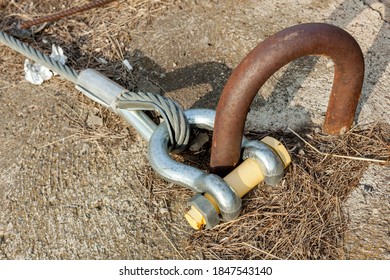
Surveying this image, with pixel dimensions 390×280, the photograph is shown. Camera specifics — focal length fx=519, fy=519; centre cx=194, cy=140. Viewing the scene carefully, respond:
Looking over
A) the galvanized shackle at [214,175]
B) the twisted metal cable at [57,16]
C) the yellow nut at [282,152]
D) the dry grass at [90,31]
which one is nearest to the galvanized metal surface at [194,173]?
the galvanized shackle at [214,175]

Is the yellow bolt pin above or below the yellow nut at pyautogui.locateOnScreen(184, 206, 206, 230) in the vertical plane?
above

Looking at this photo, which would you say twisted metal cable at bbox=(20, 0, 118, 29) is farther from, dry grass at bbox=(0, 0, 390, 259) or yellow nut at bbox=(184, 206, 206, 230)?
yellow nut at bbox=(184, 206, 206, 230)

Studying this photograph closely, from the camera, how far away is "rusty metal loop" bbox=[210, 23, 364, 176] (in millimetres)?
1806

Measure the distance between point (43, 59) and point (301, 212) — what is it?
4.53 feet

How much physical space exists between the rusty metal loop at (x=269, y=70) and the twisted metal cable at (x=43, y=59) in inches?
33.2

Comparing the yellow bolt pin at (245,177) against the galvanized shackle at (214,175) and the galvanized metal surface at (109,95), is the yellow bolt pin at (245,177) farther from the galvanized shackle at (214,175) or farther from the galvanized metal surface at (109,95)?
the galvanized metal surface at (109,95)

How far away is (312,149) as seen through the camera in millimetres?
2227

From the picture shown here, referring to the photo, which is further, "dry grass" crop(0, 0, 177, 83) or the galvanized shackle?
"dry grass" crop(0, 0, 177, 83)

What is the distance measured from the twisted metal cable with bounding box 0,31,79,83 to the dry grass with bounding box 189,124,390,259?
3.23 ft

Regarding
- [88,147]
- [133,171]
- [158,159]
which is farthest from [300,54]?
[88,147]

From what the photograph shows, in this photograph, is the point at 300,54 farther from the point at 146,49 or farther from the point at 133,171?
the point at 146,49

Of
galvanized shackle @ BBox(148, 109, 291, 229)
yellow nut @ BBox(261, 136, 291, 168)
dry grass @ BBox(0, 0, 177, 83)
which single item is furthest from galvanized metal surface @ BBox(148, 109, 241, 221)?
dry grass @ BBox(0, 0, 177, 83)

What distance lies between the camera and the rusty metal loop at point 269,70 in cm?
181

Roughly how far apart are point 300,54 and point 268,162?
417mm
